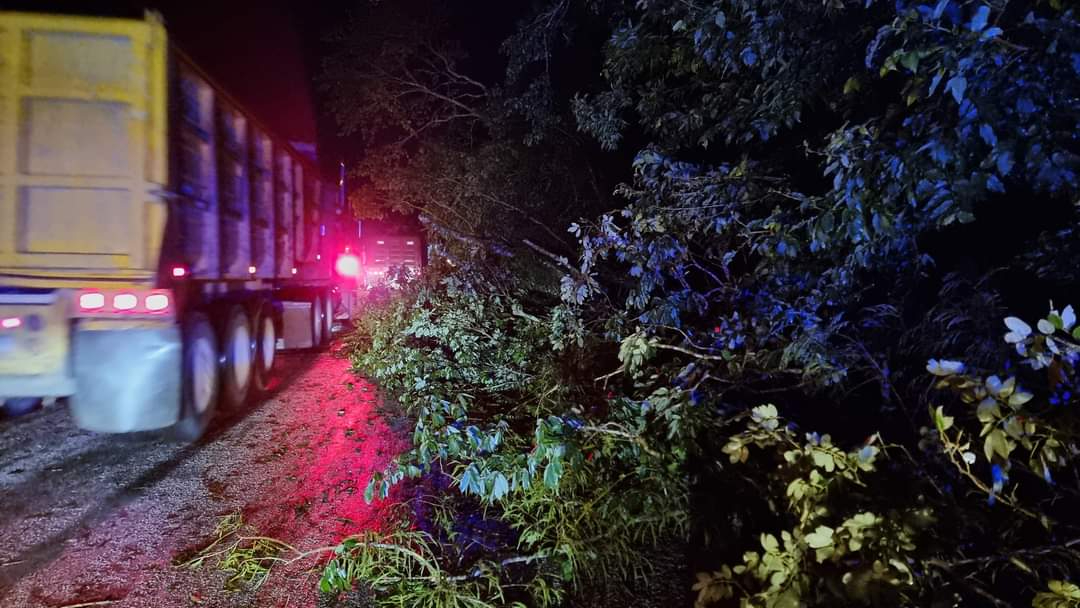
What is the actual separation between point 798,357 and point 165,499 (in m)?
4.27

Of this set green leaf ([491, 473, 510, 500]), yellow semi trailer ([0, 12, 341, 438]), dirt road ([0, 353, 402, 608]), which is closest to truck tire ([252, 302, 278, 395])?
dirt road ([0, 353, 402, 608])

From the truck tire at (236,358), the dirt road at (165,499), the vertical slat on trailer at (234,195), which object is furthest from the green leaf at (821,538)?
the truck tire at (236,358)

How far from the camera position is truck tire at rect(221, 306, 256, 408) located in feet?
20.6

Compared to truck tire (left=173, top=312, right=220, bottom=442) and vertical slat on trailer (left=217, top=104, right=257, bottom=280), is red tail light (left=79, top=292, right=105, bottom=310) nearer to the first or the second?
truck tire (left=173, top=312, right=220, bottom=442)

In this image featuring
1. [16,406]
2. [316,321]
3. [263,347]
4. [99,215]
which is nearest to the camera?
[99,215]

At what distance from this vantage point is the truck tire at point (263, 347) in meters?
7.42

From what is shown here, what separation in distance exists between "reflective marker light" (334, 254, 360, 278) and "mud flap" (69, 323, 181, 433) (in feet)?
26.6

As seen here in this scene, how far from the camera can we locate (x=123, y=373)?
15.3ft

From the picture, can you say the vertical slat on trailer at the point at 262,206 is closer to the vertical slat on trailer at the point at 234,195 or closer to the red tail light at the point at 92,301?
the vertical slat on trailer at the point at 234,195

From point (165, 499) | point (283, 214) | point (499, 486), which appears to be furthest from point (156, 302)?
point (283, 214)

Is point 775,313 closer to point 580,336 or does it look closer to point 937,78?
point 580,336

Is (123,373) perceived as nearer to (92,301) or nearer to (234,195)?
(92,301)

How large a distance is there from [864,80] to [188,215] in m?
4.84

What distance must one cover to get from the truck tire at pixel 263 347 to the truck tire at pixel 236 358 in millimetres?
275
